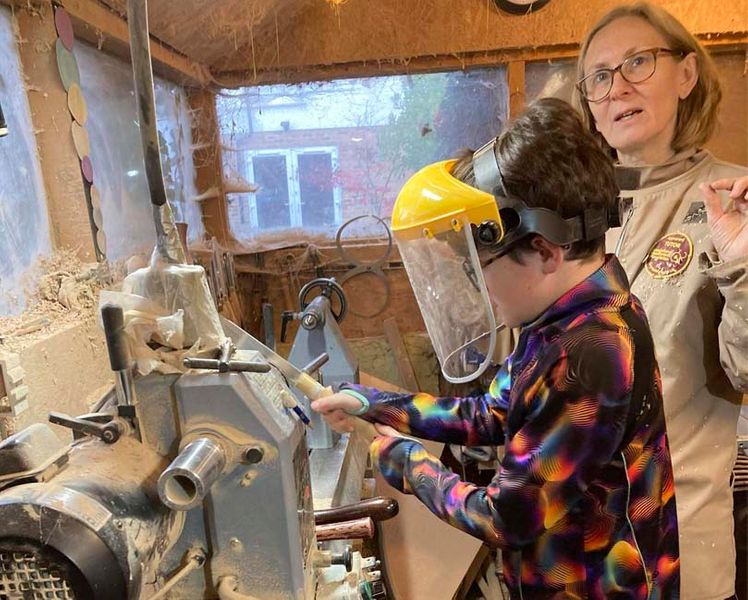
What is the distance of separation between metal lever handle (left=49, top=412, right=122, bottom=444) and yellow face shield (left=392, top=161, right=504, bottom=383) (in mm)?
430

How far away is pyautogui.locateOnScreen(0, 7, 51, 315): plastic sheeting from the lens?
4.17ft

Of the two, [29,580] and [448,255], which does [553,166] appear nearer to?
[448,255]

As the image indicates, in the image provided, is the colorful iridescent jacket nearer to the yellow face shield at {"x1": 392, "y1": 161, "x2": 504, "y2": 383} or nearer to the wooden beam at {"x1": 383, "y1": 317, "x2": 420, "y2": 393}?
the yellow face shield at {"x1": 392, "y1": 161, "x2": 504, "y2": 383}

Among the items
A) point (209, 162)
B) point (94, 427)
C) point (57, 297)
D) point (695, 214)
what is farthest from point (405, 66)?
point (94, 427)

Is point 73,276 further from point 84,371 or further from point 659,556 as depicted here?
point 659,556

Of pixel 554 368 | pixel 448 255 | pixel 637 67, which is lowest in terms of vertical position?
pixel 554 368

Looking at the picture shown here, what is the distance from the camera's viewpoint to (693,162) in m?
1.25

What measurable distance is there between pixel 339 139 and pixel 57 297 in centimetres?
191

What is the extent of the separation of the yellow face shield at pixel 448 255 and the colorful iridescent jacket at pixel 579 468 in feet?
0.32

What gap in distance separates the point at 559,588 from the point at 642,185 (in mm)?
902

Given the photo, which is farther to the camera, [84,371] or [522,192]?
[84,371]

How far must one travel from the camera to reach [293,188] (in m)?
3.03

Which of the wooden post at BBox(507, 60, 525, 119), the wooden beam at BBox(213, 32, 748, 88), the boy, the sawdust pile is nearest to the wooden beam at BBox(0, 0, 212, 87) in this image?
the wooden beam at BBox(213, 32, 748, 88)

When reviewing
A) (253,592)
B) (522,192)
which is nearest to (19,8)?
(522,192)
